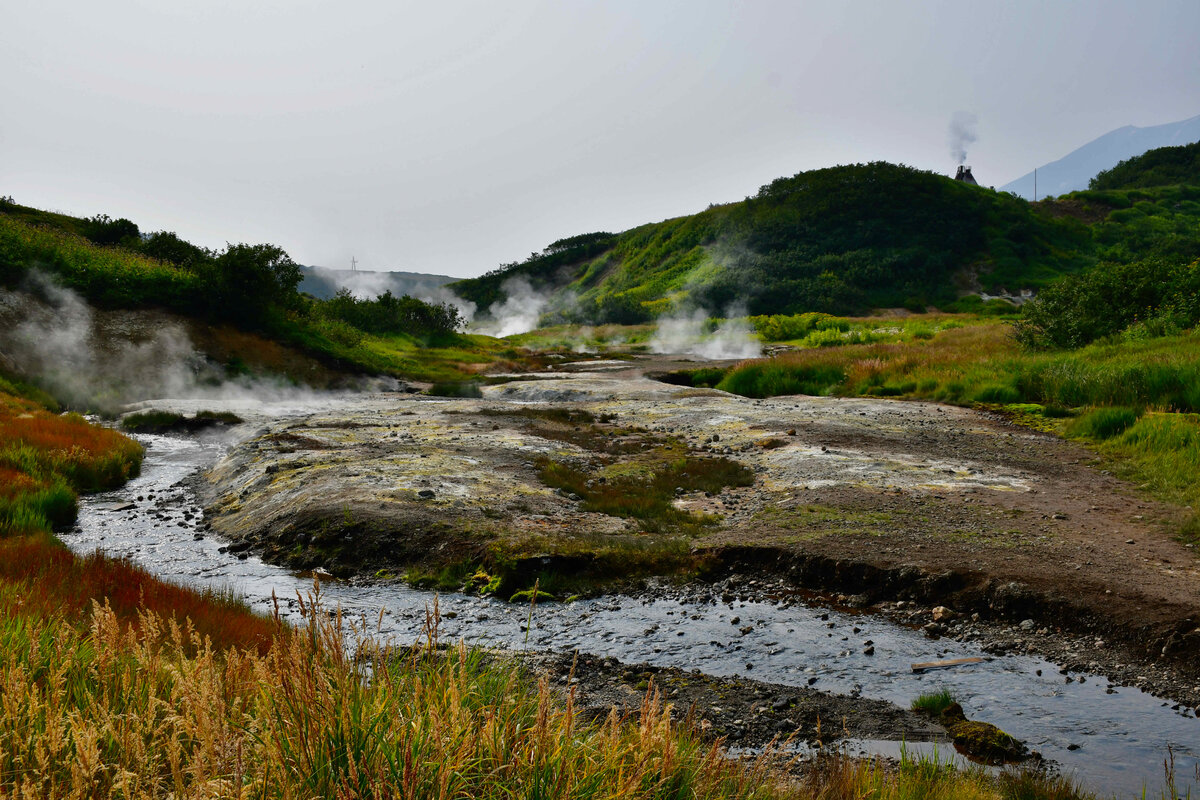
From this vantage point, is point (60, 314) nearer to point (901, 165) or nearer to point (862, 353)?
point (862, 353)

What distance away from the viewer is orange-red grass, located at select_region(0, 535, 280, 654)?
17.2ft

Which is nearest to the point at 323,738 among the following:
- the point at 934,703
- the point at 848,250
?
the point at 934,703

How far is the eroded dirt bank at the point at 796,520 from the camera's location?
7203 millimetres

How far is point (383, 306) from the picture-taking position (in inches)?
2403

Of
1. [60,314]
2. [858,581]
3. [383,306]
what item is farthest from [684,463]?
[383,306]

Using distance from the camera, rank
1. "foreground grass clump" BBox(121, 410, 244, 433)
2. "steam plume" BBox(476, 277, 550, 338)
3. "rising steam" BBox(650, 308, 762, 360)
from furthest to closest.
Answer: "steam plume" BBox(476, 277, 550, 338) < "rising steam" BBox(650, 308, 762, 360) < "foreground grass clump" BBox(121, 410, 244, 433)

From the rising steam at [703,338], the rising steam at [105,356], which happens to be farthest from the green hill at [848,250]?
the rising steam at [105,356]

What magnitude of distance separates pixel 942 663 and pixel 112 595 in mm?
7337

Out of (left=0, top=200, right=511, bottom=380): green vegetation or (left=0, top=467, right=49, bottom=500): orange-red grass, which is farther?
(left=0, top=200, right=511, bottom=380): green vegetation

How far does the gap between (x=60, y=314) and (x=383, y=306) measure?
31.3 metres

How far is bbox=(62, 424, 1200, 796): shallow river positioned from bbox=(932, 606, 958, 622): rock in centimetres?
46

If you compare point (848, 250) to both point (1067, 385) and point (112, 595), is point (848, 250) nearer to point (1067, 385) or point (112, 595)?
point (1067, 385)

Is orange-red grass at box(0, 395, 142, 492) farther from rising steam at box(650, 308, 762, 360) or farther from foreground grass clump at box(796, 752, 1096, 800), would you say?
rising steam at box(650, 308, 762, 360)

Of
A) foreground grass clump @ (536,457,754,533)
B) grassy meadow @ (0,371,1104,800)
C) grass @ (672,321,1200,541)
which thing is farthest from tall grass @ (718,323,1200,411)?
grassy meadow @ (0,371,1104,800)
